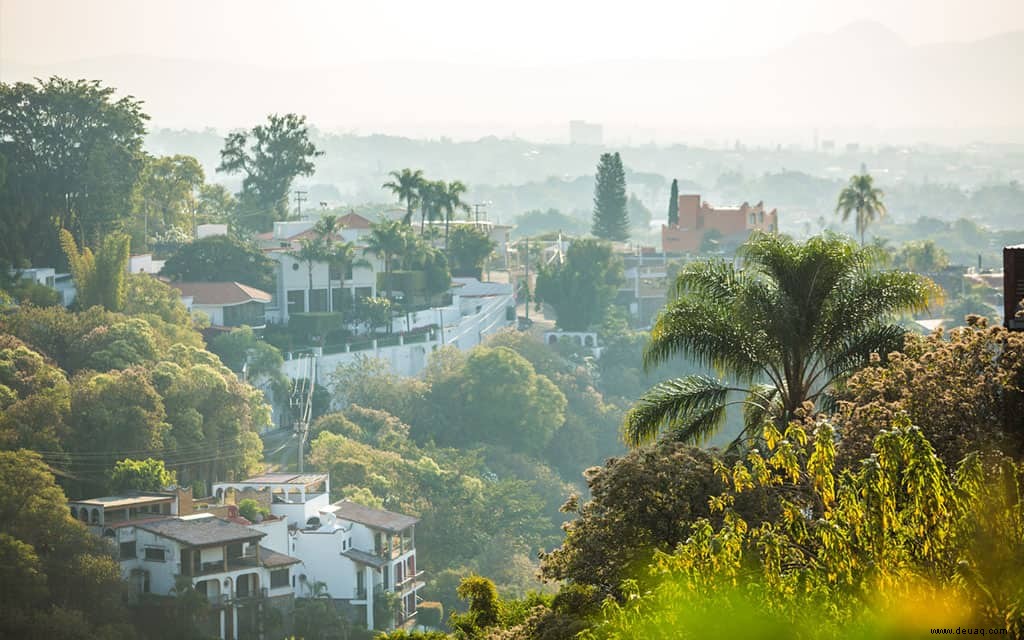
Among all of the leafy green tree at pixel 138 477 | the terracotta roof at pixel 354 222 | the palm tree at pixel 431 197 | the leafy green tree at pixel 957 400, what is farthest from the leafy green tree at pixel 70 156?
the leafy green tree at pixel 957 400

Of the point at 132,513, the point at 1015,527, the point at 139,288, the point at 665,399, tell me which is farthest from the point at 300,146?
the point at 1015,527

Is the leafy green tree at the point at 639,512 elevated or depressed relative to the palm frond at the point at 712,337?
depressed

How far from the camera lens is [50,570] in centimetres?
3175

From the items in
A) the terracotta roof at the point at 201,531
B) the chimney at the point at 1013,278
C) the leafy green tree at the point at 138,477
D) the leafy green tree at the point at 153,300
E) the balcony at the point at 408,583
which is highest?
the chimney at the point at 1013,278

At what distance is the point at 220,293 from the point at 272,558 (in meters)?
19.9

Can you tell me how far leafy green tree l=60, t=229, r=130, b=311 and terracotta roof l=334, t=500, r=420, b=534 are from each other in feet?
40.4

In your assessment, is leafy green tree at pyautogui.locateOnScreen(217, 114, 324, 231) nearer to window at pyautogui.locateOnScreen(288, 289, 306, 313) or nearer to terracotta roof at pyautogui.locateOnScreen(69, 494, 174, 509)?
window at pyautogui.locateOnScreen(288, 289, 306, 313)

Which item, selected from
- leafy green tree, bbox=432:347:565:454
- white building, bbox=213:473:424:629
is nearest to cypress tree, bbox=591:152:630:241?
leafy green tree, bbox=432:347:565:454

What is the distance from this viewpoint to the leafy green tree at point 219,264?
181ft

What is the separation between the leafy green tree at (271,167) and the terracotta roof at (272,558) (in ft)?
133

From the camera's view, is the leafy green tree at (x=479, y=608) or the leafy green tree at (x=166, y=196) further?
the leafy green tree at (x=166, y=196)

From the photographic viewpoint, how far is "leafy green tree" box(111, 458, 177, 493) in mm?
36750

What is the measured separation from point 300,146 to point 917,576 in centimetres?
6806

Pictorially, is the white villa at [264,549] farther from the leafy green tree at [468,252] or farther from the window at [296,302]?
the leafy green tree at [468,252]
